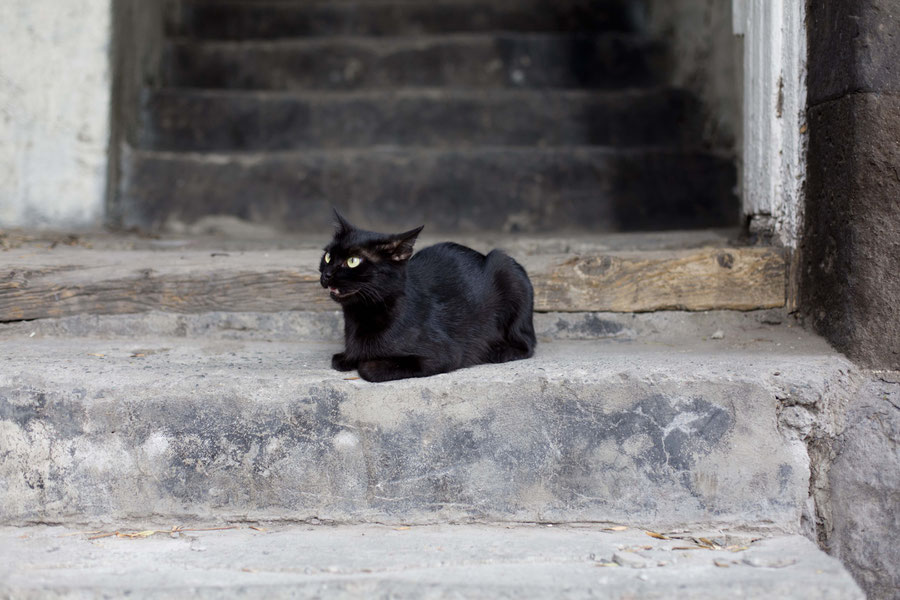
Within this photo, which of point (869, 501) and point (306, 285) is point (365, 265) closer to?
point (306, 285)

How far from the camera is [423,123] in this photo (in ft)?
14.5

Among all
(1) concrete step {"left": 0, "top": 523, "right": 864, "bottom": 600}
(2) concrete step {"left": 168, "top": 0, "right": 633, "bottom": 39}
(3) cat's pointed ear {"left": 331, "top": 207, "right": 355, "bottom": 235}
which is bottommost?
(1) concrete step {"left": 0, "top": 523, "right": 864, "bottom": 600}

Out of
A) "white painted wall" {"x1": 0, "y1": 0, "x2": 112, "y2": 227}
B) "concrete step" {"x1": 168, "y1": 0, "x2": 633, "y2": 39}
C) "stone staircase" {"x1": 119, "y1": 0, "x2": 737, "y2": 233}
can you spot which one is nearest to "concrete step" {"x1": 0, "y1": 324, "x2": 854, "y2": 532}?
"white painted wall" {"x1": 0, "y1": 0, "x2": 112, "y2": 227}

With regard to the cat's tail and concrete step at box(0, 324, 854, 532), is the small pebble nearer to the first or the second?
concrete step at box(0, 324, 854, 532)

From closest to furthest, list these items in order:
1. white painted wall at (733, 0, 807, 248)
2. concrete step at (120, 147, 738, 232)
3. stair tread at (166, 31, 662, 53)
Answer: white painted wall at (733, 0, 807, 248) → concrete step at (120, 147, 738, 232) → stair tread at (166, 31, 662, 53)

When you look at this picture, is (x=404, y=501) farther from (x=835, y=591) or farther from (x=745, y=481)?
(x=835, y=591)

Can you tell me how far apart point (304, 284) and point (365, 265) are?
603mm

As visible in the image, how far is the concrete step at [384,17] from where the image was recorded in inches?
200

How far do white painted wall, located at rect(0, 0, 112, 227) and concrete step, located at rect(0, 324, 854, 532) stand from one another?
165cm

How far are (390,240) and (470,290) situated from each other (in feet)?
1.28

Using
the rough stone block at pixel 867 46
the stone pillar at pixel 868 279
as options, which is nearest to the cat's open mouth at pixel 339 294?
the stone pillar at pixel 868 279

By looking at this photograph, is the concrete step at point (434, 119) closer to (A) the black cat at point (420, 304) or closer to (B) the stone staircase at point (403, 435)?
(B) the stone staircase at point (403, 435)

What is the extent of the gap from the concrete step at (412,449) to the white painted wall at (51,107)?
1.65 m

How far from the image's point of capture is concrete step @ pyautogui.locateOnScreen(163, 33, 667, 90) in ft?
15.5
